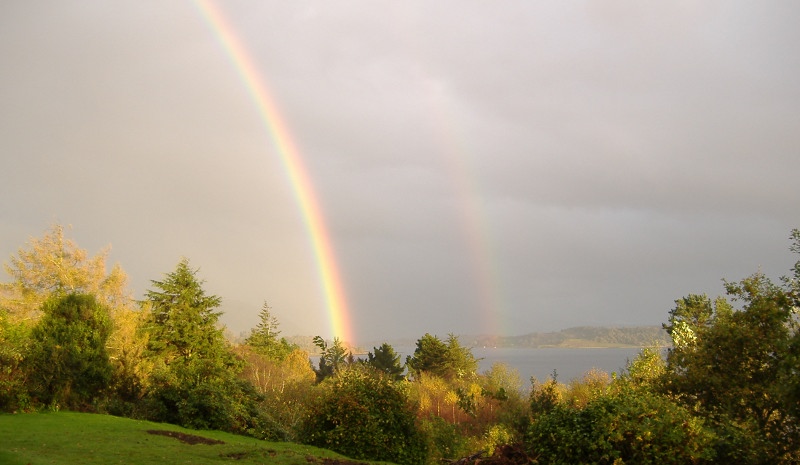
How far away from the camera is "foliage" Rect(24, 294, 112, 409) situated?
2412 centimetres

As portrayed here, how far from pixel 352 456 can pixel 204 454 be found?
19.7ft

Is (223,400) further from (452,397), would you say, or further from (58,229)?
(58,229)

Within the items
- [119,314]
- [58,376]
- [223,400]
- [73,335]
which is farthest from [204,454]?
[119,314]

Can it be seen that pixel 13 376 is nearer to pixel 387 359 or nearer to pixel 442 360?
pixel 442 360

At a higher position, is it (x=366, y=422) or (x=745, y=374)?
(x=745, y=374)

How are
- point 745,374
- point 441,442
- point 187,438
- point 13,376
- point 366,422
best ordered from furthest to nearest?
1. point 441,442
2. point 13,376
3. point 366,422
4. point 187,438
5. point 745,374

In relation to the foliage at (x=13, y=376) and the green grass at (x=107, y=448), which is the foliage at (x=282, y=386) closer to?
the green grass at (x=107, y=448)

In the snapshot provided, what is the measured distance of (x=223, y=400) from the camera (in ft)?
81.1

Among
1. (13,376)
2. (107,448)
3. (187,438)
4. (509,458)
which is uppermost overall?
(13,376)

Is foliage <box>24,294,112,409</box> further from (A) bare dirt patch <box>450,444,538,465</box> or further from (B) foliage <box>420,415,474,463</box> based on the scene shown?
(A) bare dirt patch <box>450,444,538,465</box>

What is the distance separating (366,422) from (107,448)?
27.8ft

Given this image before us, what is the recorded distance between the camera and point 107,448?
15336 mm

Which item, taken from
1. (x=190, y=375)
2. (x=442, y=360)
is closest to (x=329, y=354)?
(x=442, y=360)

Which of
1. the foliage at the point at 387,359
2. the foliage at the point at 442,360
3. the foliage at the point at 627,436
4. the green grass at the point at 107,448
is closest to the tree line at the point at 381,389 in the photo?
the foliage at the point at 627,436
